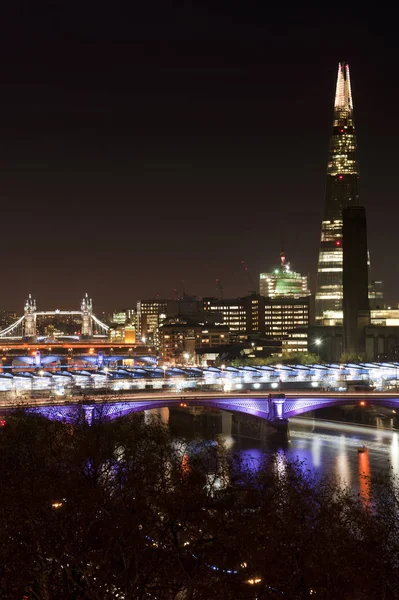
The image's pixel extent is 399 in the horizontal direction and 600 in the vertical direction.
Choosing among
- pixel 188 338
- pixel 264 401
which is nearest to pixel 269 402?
pixel 264 401

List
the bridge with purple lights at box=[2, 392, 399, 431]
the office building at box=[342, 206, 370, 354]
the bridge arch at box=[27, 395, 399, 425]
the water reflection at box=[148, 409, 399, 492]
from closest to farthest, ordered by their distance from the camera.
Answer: the water reflection at box=[148, 409, 399, 492], the bridge with purple lights at box=[2, 392, 399, 431], the bridge arch at box=[27, 395, 399, 425], the office building at box=[342, 206, 370, 354]

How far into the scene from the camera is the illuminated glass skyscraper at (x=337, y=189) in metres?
139

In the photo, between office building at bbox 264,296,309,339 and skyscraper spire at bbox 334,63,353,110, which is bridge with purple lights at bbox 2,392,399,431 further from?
skyscraper spire at bbox 334,63,353,110

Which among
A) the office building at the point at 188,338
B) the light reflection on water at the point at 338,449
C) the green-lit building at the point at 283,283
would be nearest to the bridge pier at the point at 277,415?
the light reflection on water at the point at 338,449

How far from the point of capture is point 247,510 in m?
16.9

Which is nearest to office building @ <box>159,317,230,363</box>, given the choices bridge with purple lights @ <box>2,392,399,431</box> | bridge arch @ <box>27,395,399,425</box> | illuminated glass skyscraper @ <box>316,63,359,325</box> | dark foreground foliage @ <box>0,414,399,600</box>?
illuminated glass skyscraper @ <box>316,63,359,325</box>

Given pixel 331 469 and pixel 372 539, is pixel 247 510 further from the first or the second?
pixel 331 469

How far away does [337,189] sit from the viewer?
460ft

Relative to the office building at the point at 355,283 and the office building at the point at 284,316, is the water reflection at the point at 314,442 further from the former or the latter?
the office building at the point at 284,316

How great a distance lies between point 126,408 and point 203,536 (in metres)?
30.5

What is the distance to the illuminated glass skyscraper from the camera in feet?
456

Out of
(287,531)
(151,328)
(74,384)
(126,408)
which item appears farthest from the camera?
(151,328)

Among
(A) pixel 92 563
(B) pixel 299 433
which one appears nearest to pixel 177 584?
(A) pixel 92 563

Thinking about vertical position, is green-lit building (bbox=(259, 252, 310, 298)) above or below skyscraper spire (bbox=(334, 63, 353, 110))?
below
